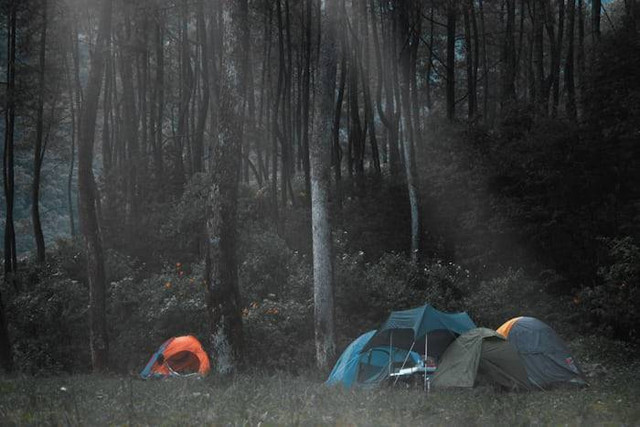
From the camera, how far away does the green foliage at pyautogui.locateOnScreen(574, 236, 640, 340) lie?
1806cm

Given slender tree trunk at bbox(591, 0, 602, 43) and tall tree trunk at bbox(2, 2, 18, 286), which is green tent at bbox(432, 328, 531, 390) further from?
tall tree trunk at bbox(2, 2, 18, 286)

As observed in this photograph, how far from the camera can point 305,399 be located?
8.66m

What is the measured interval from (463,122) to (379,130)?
63.0 feet

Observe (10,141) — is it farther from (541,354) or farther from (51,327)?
(541,354)

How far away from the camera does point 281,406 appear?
7961 millimetres

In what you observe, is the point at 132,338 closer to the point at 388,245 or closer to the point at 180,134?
the point at 388,245

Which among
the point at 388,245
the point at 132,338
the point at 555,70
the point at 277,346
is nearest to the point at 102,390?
the point at 277,346

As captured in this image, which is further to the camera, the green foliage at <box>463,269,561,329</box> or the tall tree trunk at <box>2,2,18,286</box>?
the tall tree trunk at <box>2,2,18,286</box>

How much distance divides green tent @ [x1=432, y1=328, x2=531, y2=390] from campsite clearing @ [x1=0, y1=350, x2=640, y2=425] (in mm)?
1984

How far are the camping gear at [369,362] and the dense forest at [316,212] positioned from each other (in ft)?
2.36

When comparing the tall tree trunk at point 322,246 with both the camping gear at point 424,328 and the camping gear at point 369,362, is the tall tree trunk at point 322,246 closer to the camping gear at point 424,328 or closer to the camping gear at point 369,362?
the camping gear at point 369,362

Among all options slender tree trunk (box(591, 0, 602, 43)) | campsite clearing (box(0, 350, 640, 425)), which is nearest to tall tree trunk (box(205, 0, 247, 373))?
campsite clearing (box(0, 350, 640, 425))

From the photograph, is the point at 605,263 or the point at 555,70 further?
the point at 555,70

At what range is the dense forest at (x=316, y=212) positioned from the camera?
15875mm
